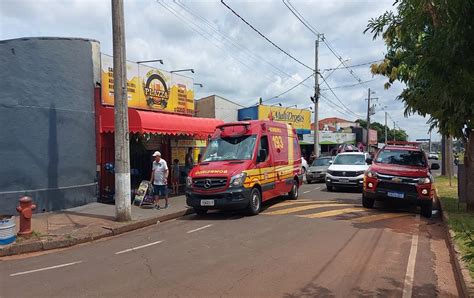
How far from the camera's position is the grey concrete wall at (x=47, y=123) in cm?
1208

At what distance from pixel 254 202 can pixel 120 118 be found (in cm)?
423

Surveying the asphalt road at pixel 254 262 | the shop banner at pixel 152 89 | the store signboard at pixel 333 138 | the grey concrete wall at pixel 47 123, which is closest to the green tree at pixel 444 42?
the asphalt road at pixel 254 262

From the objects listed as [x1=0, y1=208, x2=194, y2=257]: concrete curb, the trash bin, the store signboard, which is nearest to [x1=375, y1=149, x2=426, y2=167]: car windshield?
[x1=0, y1=208, x2=194, y2=257]: concrete curb

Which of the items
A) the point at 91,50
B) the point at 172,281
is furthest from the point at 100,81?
the point at 172,281

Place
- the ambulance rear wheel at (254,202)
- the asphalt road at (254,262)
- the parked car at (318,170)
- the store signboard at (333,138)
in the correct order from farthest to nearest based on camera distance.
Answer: the store signboard at (333,138) → the parked car at (318,170) → the ambulance rear wheel at (254,202) → the asphalt road at (254,262)

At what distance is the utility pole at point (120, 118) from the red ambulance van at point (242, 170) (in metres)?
1.80

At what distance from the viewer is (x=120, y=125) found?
11.5m

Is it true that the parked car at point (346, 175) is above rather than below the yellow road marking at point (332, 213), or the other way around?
above

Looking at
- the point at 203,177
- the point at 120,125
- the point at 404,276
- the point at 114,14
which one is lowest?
the point at 404,276

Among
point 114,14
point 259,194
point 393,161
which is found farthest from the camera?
point 393,161

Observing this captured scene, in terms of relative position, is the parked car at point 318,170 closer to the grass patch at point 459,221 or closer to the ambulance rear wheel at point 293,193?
the grass patch at point 459,221

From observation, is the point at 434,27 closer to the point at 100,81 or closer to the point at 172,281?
the point at 172,281

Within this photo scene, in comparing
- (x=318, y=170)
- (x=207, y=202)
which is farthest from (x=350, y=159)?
(x=207, y=202)

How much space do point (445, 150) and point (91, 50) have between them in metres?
20.2
